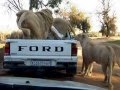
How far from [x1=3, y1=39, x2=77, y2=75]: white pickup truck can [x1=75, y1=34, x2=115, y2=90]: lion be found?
3.16ft

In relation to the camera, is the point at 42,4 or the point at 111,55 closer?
the point at 111,55

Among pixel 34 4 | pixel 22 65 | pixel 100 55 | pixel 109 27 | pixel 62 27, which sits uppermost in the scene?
pixel 34 4

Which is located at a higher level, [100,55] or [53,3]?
[53,3]

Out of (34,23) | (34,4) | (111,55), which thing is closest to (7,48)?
(34,23)

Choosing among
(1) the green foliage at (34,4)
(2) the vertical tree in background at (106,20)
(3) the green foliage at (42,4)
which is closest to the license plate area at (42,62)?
(3) the green foliage at (42,4)

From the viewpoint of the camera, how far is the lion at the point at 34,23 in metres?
14.5

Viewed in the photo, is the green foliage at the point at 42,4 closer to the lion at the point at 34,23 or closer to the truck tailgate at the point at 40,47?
the lion at the point at 34,23

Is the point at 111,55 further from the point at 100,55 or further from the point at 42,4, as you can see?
the point at 42,4

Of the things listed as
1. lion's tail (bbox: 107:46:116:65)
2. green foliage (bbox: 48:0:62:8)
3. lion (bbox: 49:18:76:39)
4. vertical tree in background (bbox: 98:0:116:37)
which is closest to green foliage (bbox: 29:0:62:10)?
green foliage (bbox: 48:0:62:8)

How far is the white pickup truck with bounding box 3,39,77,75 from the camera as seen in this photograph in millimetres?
12914

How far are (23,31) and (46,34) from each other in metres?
1.18

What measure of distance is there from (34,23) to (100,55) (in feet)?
7.77

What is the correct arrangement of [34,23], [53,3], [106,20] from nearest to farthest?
1. [34,23]
2. [53,3]
3. [106,20]

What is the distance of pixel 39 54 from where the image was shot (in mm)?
13070
